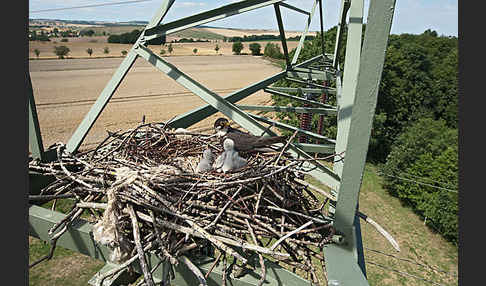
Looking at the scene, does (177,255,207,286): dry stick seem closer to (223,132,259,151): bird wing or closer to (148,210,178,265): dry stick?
(148,210,178,265): dry stick

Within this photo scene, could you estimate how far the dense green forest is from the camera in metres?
13.6

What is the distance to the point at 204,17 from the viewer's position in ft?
8.41

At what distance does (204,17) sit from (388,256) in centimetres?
1228

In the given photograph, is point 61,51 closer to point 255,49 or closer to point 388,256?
point 255,49

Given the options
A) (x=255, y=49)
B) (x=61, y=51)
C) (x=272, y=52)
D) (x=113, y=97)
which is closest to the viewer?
(x=113, y=97)

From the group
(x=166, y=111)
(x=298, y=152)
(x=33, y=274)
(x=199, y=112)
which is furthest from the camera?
(x=166, y=111)

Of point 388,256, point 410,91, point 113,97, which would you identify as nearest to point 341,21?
point 388,256

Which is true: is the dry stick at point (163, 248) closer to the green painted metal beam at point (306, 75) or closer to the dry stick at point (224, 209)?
the dry stick at point (224, 209)

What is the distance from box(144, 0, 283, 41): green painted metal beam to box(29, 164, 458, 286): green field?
6017mm

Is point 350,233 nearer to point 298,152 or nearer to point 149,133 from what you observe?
point 298,152

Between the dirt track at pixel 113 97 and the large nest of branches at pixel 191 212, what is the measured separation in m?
16.4

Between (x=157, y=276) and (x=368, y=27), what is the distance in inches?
72.6

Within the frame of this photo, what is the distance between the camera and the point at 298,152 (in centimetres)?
250

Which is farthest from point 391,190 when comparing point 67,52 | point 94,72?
point 67,52
